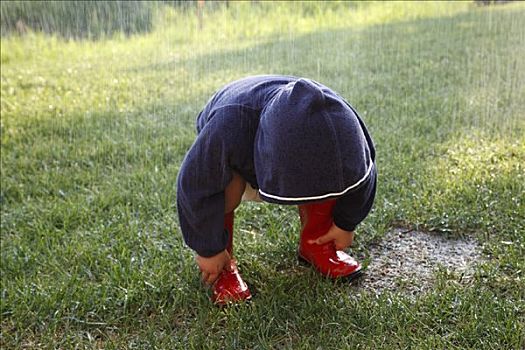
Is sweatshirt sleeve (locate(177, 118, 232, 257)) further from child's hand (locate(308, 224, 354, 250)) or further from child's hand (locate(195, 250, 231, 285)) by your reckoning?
child's hand (locate(308, 224, 354, 250))

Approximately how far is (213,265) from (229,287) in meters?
0.06

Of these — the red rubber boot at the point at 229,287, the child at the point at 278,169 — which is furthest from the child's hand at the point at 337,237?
the red rubber boot at the point at 229,287

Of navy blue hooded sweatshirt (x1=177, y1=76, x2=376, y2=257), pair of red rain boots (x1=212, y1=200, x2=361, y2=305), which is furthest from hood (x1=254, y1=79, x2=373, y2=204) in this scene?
pair of red rain boots (x1=212, y1=200, x2=361, y2=305)

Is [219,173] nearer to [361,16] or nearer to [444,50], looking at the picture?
[444,50]

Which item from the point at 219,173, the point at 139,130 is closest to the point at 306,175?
the point at 219,173

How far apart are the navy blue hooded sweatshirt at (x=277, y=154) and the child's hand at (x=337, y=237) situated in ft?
0.08

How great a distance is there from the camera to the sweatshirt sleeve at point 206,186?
120cm

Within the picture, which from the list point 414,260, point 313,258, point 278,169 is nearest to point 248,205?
point 313,258

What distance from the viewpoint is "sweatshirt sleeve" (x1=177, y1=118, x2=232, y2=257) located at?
1.20 meters

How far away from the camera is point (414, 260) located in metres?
1.44

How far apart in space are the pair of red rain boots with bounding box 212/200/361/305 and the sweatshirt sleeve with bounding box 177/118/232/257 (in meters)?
0.09

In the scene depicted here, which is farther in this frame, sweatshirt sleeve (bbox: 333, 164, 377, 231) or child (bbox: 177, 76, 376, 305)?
sweatshirt sleeve (bbox: 333, 164, 377, 231)

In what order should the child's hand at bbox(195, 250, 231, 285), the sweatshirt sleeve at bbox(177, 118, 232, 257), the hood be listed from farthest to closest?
1. the child's hand at bbox(195, 250, 231, 285)
2. the sweatshirt sleeve at bbox(177, 118, 232, 257)
3. the hood

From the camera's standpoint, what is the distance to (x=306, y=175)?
1.09 m
